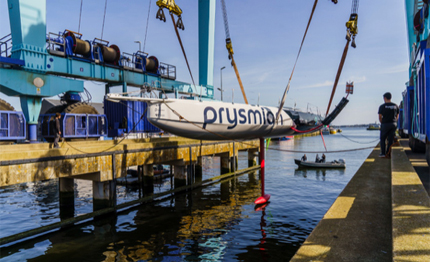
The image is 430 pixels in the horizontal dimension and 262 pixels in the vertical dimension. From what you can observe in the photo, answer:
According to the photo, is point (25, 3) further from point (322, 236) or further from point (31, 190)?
point (322, 236)

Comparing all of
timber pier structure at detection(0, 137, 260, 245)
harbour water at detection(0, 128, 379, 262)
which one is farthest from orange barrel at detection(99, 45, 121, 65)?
harbour water at detection(0, 128, 379, 262)

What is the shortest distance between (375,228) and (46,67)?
29418 millimetres

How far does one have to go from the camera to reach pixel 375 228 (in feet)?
17.4

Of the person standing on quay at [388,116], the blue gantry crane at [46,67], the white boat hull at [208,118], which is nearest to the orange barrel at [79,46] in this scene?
the blue gantry crane at [46,67]

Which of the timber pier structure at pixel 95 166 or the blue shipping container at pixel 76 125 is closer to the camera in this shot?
the timber pier structure at pixel 95 166

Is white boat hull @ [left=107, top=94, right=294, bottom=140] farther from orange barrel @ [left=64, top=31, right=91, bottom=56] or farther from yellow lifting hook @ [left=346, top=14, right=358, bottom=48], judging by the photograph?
orange barrel @ [left=64, top=31, right=91, bottom=56]

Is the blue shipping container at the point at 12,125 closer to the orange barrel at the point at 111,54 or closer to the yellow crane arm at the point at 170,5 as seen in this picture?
the orange barrel at the point at 111,54

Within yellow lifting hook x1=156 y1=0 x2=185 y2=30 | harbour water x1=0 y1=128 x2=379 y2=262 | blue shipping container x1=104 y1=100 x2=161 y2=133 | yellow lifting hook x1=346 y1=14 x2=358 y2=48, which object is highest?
yellow lifting hook x1=156 y1=0 x2=185 y2=30

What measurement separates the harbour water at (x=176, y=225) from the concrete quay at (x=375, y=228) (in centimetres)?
580

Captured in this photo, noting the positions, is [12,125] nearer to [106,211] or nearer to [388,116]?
[106,211]

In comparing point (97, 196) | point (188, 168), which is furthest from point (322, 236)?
point (188, 168)

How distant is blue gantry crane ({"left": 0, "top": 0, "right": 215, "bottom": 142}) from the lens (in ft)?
77.0

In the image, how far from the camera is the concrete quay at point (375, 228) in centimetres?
400

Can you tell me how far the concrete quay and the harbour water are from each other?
5804mm
